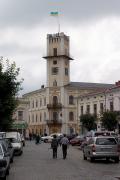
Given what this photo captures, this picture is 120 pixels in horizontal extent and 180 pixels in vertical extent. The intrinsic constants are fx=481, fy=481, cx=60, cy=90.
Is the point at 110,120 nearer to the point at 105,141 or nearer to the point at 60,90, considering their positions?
the point at 105,141

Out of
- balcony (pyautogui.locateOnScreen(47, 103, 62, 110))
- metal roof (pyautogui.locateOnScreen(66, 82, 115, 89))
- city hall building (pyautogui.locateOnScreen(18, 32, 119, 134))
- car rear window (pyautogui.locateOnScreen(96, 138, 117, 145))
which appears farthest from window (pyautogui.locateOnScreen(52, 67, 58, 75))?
car rear window (pyautogui.locateOnScreen(96, 138, 117, 145))

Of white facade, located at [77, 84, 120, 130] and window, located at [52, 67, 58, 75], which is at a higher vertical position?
window, located at [52, 67, 58, 75]

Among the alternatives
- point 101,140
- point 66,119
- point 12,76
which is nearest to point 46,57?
point 66,119

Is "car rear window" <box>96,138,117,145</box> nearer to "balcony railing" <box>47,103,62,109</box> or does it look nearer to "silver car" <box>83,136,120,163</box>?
"silver car" <box>83,136,120,163</box>

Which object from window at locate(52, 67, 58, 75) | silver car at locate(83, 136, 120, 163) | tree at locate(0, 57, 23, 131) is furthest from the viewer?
window at locate(52, 67, 58, 75)

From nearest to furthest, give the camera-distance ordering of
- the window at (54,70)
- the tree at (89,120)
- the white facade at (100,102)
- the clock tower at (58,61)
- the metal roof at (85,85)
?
the white facade at (100,102) → the tree at (89,120) → the clock tower at (58,61) → the window at (54,70) → the metal roof at (85,85)

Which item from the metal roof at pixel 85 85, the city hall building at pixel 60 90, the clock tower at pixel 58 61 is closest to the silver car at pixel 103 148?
the city hall building at pixel 60 90

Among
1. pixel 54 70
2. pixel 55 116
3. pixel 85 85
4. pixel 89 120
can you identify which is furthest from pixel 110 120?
pixel 85 85

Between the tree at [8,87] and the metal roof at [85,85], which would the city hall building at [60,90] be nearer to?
the metal roof at [85,85]

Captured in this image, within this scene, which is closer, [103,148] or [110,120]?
[103,148]

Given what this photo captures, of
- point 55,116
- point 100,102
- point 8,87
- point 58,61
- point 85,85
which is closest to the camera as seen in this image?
point 8,87

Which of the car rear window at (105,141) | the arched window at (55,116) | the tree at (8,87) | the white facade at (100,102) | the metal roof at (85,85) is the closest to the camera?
the car rear window at (105,141)

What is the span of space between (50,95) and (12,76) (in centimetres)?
7131

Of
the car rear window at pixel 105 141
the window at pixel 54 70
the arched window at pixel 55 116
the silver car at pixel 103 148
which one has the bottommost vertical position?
the silver car at pixel 103 148
